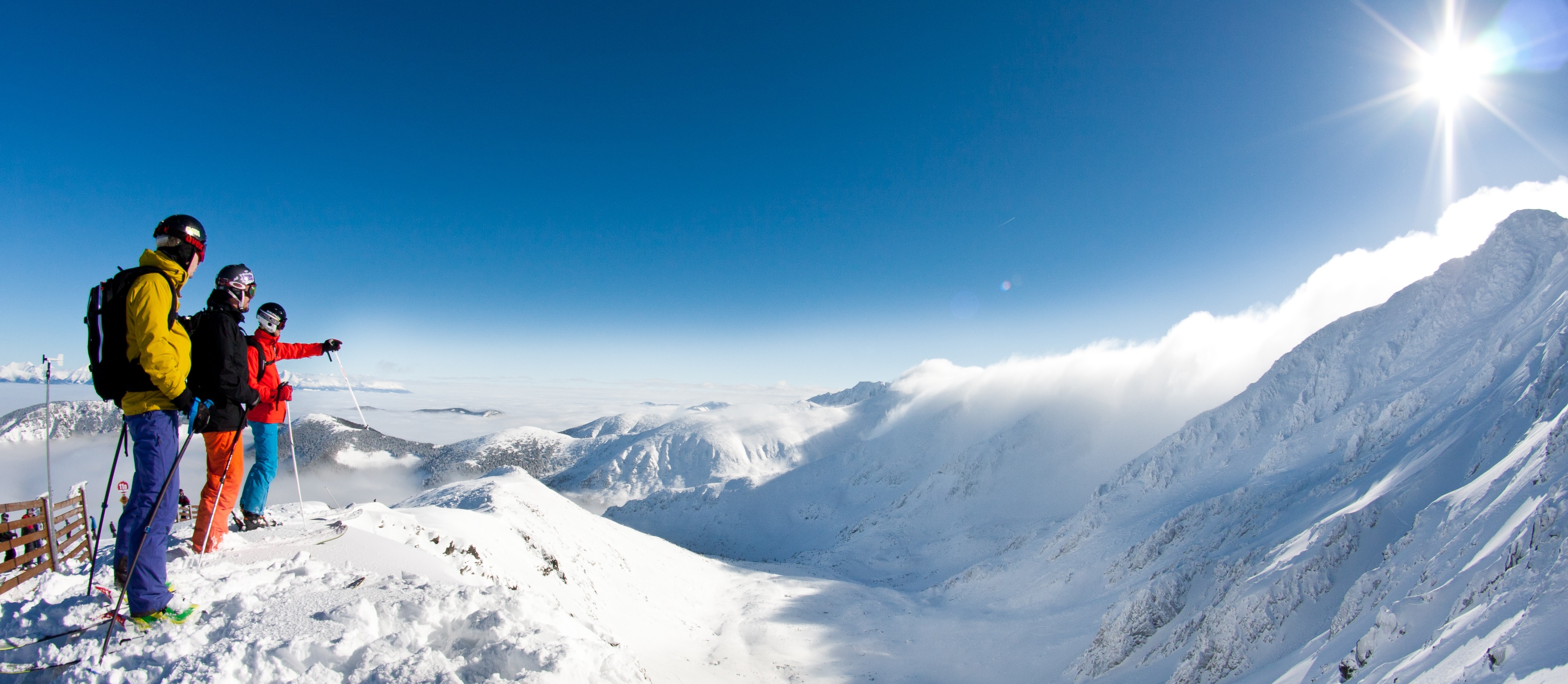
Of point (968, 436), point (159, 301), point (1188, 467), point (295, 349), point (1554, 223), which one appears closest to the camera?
point (159, 301)

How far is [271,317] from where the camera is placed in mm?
9430

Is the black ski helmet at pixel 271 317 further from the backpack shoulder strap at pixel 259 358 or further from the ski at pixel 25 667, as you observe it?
the ski at pixel 25 667

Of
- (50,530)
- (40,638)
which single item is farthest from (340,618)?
(50,530)

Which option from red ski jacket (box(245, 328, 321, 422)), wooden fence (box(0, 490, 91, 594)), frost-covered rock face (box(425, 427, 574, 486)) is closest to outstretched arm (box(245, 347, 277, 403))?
red ski jacket (box(245, 328, 321, 422))

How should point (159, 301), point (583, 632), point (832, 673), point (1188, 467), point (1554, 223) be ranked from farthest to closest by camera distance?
point (1188, 467), point (1554, 223), point (832, 673), point (583, 632), point (159, 301)

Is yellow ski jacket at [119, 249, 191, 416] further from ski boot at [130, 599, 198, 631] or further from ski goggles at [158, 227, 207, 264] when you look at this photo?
ski boot at [130, 599, 198, 631]

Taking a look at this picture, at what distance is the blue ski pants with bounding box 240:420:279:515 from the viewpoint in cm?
924

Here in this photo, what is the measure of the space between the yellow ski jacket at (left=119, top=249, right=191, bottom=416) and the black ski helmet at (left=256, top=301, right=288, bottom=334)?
4258 millimetres

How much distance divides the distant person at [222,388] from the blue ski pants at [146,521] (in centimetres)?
74

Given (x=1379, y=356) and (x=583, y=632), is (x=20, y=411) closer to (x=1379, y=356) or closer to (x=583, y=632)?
(x=583, y=632)

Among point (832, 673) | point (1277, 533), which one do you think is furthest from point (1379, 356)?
point (832, 673)

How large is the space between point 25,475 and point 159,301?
849ft

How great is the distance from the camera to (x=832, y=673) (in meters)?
26.8

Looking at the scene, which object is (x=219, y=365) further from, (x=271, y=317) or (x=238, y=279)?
(x=271, y=317)
